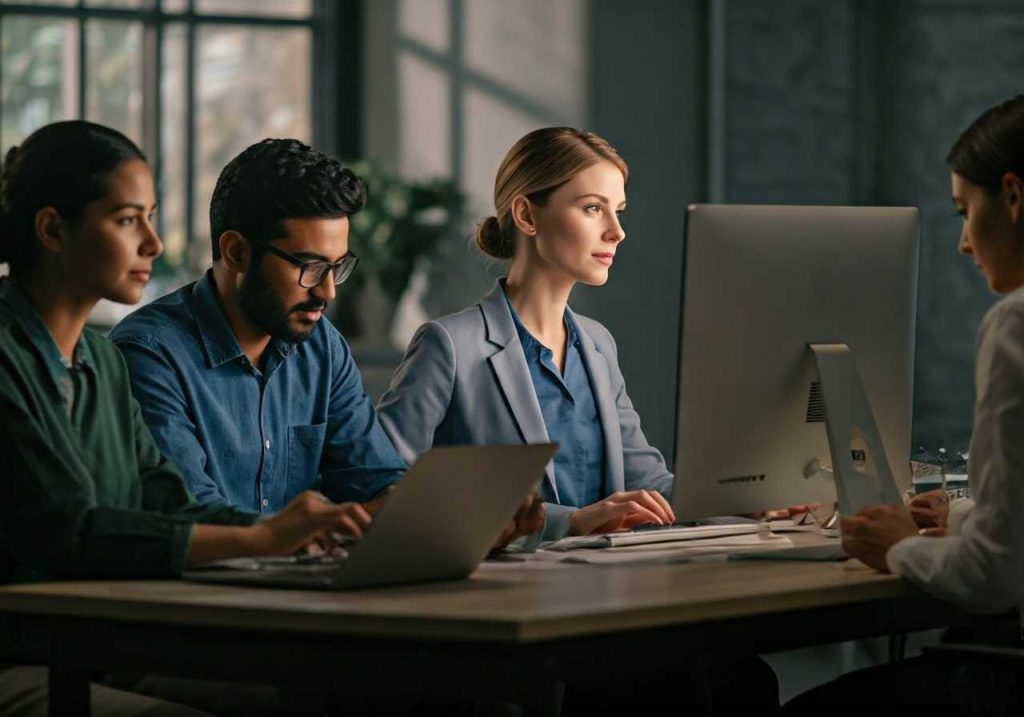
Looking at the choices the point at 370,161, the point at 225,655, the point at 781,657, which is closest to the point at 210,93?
the point at 370,161

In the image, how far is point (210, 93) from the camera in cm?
593

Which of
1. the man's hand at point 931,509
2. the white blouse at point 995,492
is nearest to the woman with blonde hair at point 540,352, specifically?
the man's hand at point 931,509

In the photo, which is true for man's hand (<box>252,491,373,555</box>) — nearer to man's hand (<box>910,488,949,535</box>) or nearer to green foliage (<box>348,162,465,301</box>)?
man's hand (<box>910,488,949,535</box>)

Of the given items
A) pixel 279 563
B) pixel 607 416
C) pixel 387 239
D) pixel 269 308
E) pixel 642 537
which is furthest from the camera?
pixel 387 239

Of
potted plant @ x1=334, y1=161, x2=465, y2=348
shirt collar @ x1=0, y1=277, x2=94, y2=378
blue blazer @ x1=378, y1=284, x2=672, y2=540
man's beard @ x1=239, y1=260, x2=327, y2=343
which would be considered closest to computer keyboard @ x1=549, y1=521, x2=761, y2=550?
blue blazer @ x1=378, y1=284, x2=672, y2=540

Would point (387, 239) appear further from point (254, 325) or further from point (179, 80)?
point (254, 325)

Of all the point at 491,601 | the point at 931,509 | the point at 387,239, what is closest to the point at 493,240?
the point at 931,509

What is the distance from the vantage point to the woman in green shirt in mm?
1679

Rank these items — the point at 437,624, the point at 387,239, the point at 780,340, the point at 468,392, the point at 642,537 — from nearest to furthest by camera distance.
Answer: the point at 437,624 → the point at 780,340 → the point at 642,537 → the point at 468,392 → the point at 387,239

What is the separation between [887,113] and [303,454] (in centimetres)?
372

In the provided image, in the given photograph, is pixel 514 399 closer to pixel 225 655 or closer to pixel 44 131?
pixel 44 131

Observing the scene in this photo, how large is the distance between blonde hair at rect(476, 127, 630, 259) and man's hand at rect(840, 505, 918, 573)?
90cm

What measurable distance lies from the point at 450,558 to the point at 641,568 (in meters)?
0.28

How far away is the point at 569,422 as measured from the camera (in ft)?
8.66
